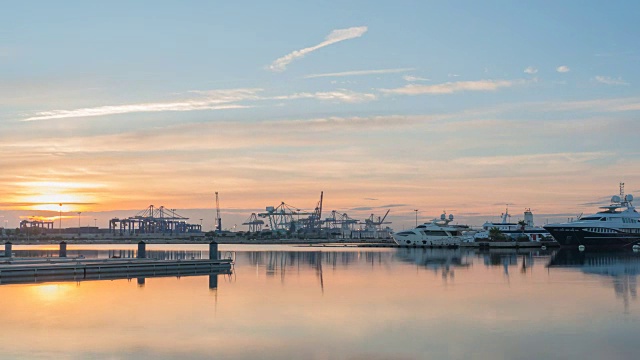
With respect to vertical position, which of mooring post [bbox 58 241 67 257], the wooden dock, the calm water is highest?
mooring post [bbox 58 241 67 257]

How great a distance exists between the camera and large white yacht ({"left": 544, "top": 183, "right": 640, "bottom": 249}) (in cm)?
10762

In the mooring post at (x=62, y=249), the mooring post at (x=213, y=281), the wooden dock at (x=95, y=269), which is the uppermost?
the mooring post at (x=62, y=249)

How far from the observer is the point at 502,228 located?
7461 inches

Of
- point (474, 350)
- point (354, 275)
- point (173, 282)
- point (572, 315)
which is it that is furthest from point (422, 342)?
point (354, 275)

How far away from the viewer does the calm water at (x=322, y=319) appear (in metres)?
20.9

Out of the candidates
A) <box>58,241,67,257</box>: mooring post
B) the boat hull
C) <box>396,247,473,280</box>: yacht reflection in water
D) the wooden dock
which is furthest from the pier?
the boat hull

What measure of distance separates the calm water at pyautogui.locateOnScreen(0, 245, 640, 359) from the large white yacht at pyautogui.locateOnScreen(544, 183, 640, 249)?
65157 mm

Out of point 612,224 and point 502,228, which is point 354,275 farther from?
point 502,228

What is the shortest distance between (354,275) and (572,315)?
78.7 feet

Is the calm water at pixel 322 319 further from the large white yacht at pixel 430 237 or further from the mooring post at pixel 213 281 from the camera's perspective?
the large white yacht at pixel 430 237

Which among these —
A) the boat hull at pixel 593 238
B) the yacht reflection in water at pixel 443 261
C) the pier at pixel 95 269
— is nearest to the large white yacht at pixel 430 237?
the boat hull at pixel 593 238

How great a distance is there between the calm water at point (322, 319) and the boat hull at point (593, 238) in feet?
213

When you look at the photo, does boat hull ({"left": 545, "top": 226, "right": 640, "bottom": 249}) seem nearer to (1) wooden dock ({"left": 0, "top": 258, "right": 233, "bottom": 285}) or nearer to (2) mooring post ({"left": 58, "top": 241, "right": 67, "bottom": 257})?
(1) wooden dock ({"left": 0, "top": 258, "right": 233, "bottom": 285})

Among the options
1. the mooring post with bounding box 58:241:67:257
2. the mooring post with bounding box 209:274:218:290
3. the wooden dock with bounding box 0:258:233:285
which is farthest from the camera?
the mooring post with bounding box 58:241:67:257
